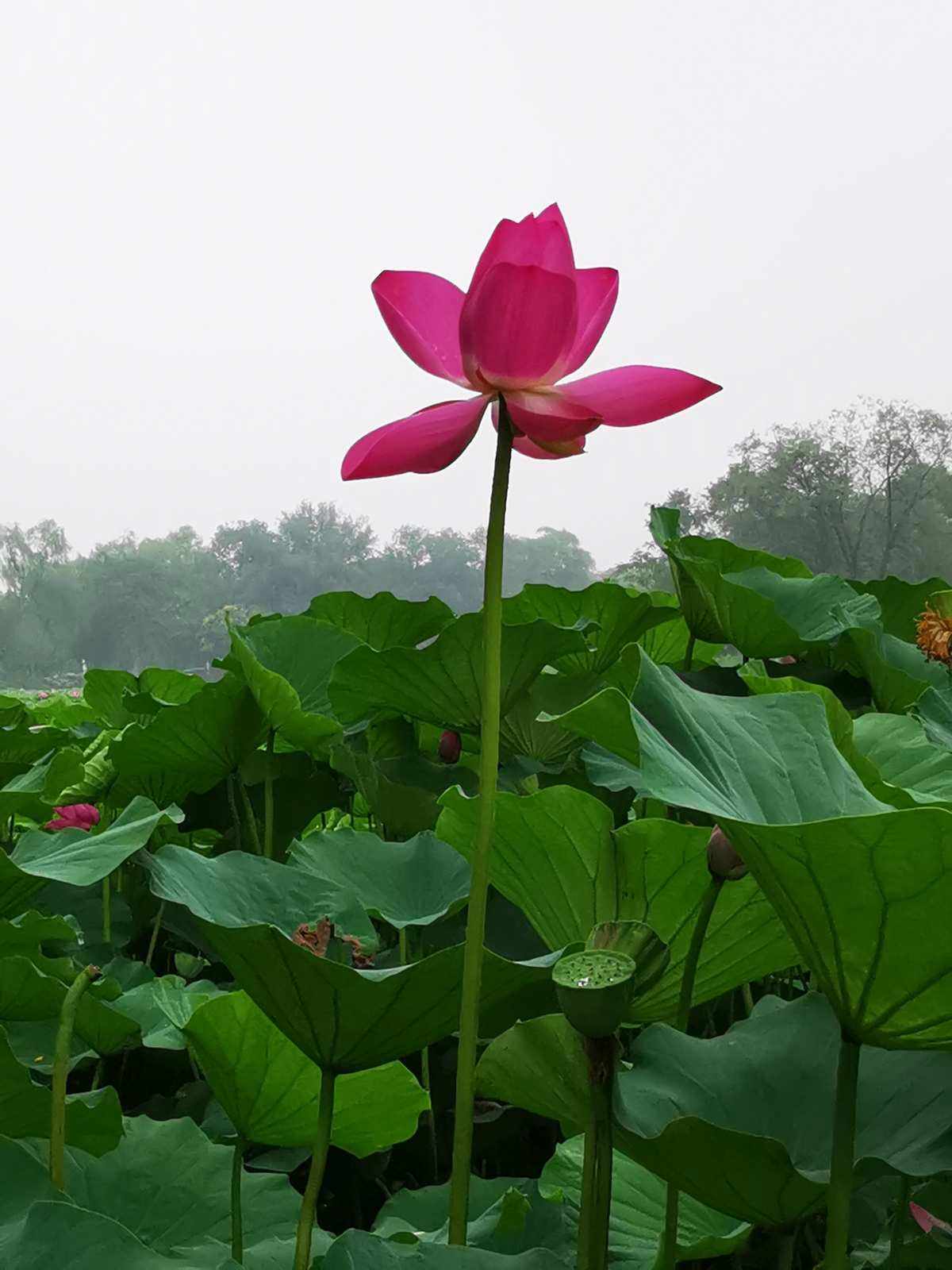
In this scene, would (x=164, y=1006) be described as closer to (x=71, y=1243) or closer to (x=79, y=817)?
(x=71, y=1243)

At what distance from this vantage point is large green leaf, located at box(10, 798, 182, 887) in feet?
1.73

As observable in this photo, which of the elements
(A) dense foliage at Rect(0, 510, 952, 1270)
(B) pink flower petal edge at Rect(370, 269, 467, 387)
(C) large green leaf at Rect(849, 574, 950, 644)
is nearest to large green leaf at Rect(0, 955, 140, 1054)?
(A) dense foliage at Rect(0, 510, 952, 1270)

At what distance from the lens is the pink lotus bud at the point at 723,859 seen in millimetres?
365

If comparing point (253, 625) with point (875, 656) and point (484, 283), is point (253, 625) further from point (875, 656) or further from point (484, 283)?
point (484, 283)

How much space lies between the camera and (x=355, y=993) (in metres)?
0.35

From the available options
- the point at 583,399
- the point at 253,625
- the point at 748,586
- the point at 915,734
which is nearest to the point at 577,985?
the point at 583,399

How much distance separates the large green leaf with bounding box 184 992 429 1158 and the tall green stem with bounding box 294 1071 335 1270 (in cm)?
4

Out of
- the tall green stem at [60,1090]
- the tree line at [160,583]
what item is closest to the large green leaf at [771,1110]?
the tall green stem at [60,1090]

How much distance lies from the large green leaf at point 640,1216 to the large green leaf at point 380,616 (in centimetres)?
60

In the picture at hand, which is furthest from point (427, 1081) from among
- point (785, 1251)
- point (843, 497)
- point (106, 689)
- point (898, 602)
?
point (843, 497)

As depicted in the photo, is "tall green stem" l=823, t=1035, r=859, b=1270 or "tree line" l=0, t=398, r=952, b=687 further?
"tree line" l=0, t=398, r=952, b=687

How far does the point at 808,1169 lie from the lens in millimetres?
339

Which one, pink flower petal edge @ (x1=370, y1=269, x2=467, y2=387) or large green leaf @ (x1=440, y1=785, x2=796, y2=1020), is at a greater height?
pink flower petal edge @ (x1=370, y1=269, x2=467, y2=387)

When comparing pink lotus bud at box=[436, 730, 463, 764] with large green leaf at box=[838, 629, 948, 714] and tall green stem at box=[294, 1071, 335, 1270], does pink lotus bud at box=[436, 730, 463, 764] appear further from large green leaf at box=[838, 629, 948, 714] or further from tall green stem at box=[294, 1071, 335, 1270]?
tall green stem at box=[294, 1071, 335, 1270]
